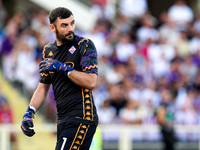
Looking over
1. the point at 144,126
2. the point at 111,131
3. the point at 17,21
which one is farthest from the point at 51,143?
the point at 17,21

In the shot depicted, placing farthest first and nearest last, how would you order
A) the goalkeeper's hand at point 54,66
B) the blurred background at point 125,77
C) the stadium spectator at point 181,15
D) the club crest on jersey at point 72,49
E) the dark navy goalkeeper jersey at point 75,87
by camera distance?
the stadium spectator at point 181,15
the blurred background at point 125,77
the club crest on jersey at point 72,49
the dark navy goalkeeper jersey at point 75,87
the goalkeeper's hand at point 54,66

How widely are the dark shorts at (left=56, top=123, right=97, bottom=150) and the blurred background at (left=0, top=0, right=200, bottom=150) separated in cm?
551

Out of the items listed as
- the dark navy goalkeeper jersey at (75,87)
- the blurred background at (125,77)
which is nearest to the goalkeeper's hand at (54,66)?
the dark navy goalkeeper jersey at (75,87)

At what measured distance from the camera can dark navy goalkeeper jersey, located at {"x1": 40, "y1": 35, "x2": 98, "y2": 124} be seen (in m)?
5.49

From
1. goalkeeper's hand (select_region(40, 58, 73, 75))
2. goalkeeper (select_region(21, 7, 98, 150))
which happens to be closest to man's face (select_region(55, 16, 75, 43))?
goalkeeper (select_region(21, 7, 98, 150))

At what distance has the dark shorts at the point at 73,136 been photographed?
5.43 m

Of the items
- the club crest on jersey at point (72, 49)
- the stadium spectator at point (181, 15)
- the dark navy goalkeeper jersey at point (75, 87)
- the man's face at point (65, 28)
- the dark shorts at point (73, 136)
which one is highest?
the stadium spectator at point (181, 15)

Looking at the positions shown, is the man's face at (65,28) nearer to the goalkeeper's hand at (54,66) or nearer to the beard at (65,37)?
the beard at (65,37)

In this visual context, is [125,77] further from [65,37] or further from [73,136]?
[73,136]

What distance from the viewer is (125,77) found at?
14.0 metres

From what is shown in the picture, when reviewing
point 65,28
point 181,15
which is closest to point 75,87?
point 65,28

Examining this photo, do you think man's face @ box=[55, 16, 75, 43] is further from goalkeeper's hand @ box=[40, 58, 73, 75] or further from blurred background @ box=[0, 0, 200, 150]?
blurred background @ box=[0, 0, 200, 150]

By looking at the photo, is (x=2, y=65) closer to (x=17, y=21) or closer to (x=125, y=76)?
(x=17, y=21)

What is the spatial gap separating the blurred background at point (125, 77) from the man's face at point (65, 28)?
18.7 feet
